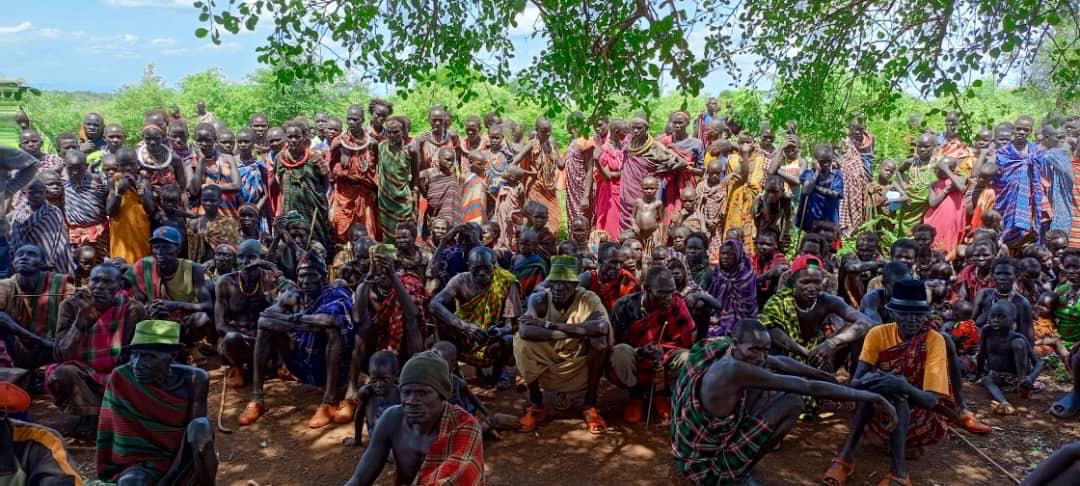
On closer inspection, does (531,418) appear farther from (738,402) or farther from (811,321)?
(811,321)

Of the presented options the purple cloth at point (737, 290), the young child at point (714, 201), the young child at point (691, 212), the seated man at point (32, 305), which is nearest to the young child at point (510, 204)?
the young child at point (691, 212)

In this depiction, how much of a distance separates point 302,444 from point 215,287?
1.74m

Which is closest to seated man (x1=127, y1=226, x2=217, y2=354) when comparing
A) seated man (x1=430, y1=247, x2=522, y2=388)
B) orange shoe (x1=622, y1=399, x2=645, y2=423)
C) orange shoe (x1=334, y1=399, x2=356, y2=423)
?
orange shoe (x1=334, y1=399, x2=356, y2=423)

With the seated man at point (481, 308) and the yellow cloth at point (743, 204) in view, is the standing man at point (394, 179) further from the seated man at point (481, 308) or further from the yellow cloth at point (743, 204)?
the yellow cloth at point (743, 204)

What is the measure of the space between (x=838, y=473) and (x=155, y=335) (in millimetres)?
3822

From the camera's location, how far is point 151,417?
3822 mm

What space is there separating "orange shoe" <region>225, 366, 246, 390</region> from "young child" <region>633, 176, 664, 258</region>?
433 centimetres

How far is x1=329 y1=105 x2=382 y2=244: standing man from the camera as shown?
8.91 m

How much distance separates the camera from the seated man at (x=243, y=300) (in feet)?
20.3

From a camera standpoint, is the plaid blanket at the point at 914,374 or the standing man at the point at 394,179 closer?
the plaid blanket at the point at 914,374

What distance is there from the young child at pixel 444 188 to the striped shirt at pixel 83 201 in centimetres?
334

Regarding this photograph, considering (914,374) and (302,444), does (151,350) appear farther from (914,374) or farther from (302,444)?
(914,374)

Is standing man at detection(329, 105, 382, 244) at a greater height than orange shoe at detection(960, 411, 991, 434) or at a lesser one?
greater

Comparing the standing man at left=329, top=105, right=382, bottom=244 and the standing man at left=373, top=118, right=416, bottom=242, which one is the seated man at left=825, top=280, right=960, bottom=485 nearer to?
the standing man at left=373, top=118, right=416, bottom=242
